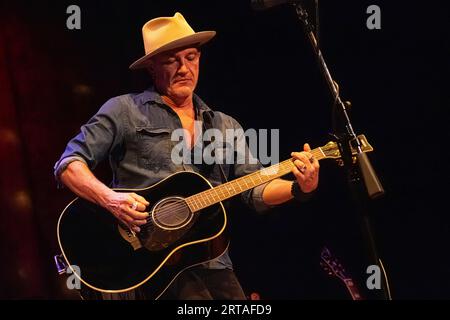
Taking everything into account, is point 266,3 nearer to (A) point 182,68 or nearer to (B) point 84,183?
(A) point 182,68

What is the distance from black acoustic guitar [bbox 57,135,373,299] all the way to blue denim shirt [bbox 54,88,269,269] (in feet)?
0.59

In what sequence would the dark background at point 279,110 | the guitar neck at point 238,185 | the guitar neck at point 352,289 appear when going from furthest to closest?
the guitar neck at point 352,289
the dark background at point 279,110
the guitar neck at point 238,185

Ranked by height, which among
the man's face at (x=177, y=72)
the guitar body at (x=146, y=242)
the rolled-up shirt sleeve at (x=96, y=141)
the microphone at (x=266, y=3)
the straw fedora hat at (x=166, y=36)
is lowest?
the guitar body at (x=146, y=242)

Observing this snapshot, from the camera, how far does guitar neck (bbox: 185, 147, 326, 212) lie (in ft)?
8.98

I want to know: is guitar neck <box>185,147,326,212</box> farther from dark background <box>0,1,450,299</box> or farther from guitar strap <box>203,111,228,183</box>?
dark background <box>0,1,450,299</box>

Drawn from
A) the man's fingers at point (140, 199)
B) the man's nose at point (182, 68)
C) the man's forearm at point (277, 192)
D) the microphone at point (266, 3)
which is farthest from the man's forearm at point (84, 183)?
the microphone at point (266, 3)

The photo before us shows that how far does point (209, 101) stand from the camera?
13.4 ft

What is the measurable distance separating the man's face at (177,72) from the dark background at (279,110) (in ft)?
2.84

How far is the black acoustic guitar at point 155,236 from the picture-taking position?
2596mm

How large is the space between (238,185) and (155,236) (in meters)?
0.51

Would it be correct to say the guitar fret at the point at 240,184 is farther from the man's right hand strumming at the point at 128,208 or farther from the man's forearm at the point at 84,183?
the man's forearm at the point at 84,183

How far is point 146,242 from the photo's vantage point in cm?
265

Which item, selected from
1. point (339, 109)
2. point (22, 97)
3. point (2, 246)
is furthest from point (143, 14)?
point (339, 109)

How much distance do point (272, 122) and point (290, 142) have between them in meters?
0.20
